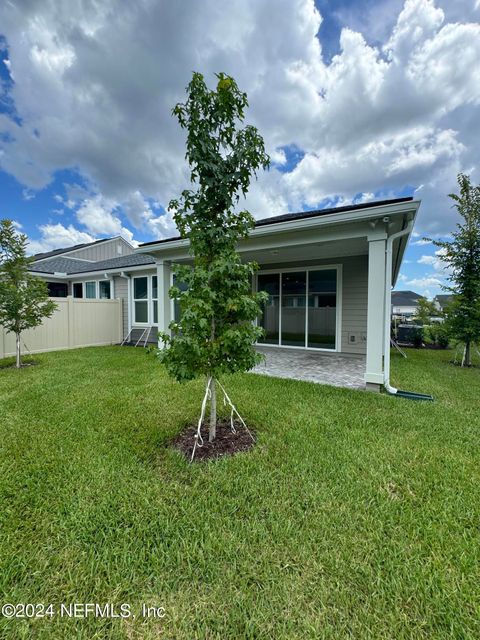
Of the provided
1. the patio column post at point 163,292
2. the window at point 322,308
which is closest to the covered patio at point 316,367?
the window at point 322,308

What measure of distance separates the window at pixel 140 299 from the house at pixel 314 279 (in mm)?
39

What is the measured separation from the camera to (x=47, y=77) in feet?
Result: 25.4

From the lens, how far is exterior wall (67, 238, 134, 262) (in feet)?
61.6

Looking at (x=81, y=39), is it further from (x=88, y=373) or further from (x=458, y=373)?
(x=458, y=373)

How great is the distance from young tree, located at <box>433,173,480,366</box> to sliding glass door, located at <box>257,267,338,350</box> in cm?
310

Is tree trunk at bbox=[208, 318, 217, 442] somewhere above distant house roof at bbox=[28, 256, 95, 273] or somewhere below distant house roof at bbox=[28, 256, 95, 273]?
below

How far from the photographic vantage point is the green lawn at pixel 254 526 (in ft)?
4.48

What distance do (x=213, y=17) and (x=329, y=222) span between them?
5686 millimetres

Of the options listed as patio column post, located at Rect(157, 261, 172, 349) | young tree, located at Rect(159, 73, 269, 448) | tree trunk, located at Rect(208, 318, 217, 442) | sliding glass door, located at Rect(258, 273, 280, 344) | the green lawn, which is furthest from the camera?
sliding glass door, located at Rect(258, 273, 280, 344)

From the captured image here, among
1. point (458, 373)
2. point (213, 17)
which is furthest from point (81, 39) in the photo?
point (458, 373)

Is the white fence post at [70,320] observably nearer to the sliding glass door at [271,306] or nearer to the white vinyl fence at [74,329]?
the white vinyl fence at [74,329]

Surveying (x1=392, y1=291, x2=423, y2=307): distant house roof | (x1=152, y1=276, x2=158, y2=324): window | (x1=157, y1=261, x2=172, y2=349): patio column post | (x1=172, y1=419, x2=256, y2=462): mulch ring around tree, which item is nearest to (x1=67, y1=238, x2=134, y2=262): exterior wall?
(x1=152, y1=276, x2=158, y2=324): window

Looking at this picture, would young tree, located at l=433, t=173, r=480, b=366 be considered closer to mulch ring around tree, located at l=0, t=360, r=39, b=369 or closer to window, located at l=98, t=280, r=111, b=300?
mulch ring around tree, located at l=0, t=360, r=39, b=369

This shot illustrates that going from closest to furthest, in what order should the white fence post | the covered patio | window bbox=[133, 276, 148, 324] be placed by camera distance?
the covered patio, the white fence post, window bbox=[133, 276, 148, 324]
